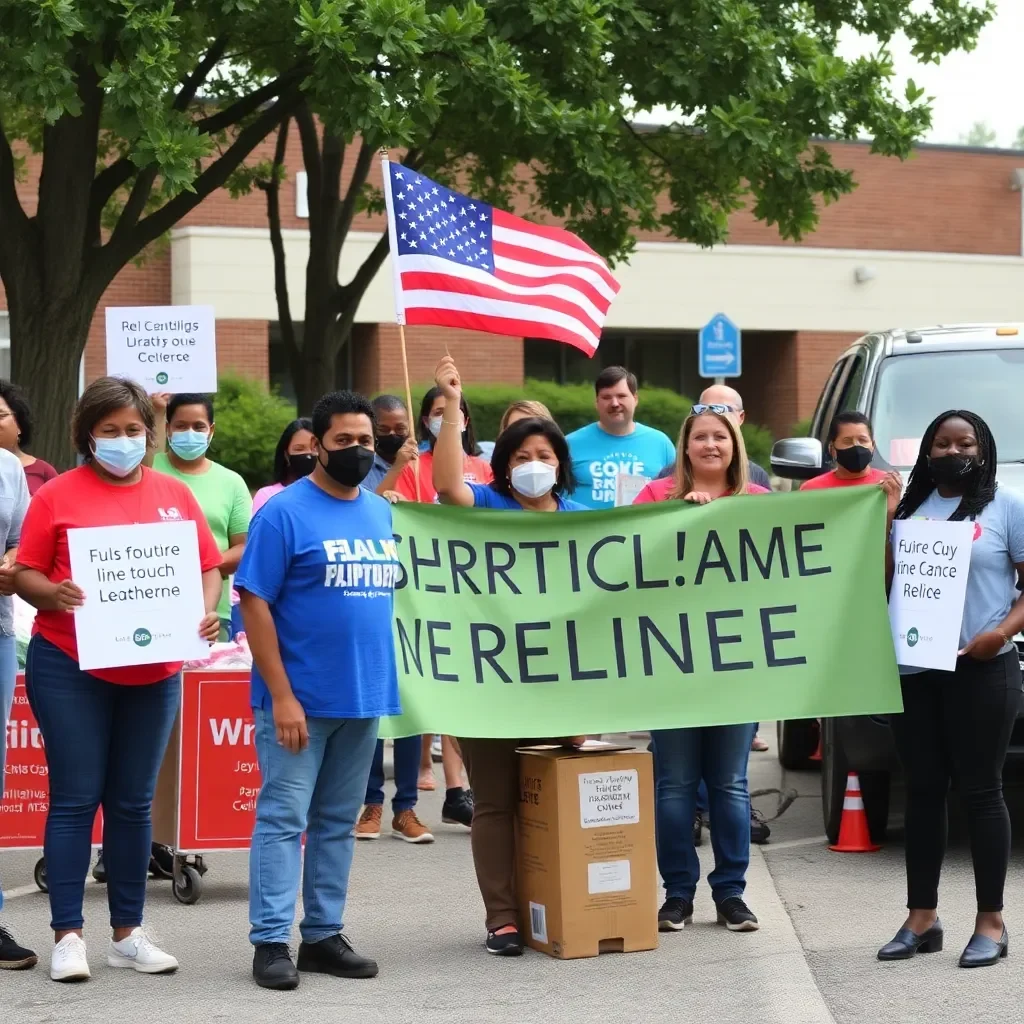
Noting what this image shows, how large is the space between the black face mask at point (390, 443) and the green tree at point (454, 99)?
12.3 feet

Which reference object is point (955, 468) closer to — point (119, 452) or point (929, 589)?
point (929, 589)

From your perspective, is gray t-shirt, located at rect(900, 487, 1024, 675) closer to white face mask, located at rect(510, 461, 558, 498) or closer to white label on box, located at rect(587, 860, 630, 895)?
white label on box, located at rect(587, 860, 630, 895)

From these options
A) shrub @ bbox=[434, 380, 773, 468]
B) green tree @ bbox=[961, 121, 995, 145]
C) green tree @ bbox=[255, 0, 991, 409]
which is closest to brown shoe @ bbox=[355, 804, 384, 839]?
green tree @ bbox=[255, 0, 991, 409]

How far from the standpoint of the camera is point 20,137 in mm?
19516

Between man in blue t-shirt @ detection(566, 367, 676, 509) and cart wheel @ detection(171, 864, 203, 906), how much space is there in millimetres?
2710

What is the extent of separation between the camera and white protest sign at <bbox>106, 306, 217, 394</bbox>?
10.0 metres

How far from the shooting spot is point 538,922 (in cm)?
668

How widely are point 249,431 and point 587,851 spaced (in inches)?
737

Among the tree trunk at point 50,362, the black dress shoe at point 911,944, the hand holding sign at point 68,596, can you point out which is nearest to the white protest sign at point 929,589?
the black dress shoe at point 911,944

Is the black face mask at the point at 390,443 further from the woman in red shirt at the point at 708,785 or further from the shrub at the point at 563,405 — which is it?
the shrub at the point at 563,405

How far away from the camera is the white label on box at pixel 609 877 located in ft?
21.5

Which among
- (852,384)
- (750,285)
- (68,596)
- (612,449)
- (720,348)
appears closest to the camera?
(68,596)

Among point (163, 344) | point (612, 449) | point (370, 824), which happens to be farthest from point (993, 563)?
point (163, 344)

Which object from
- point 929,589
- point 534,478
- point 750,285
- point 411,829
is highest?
point 750,285
